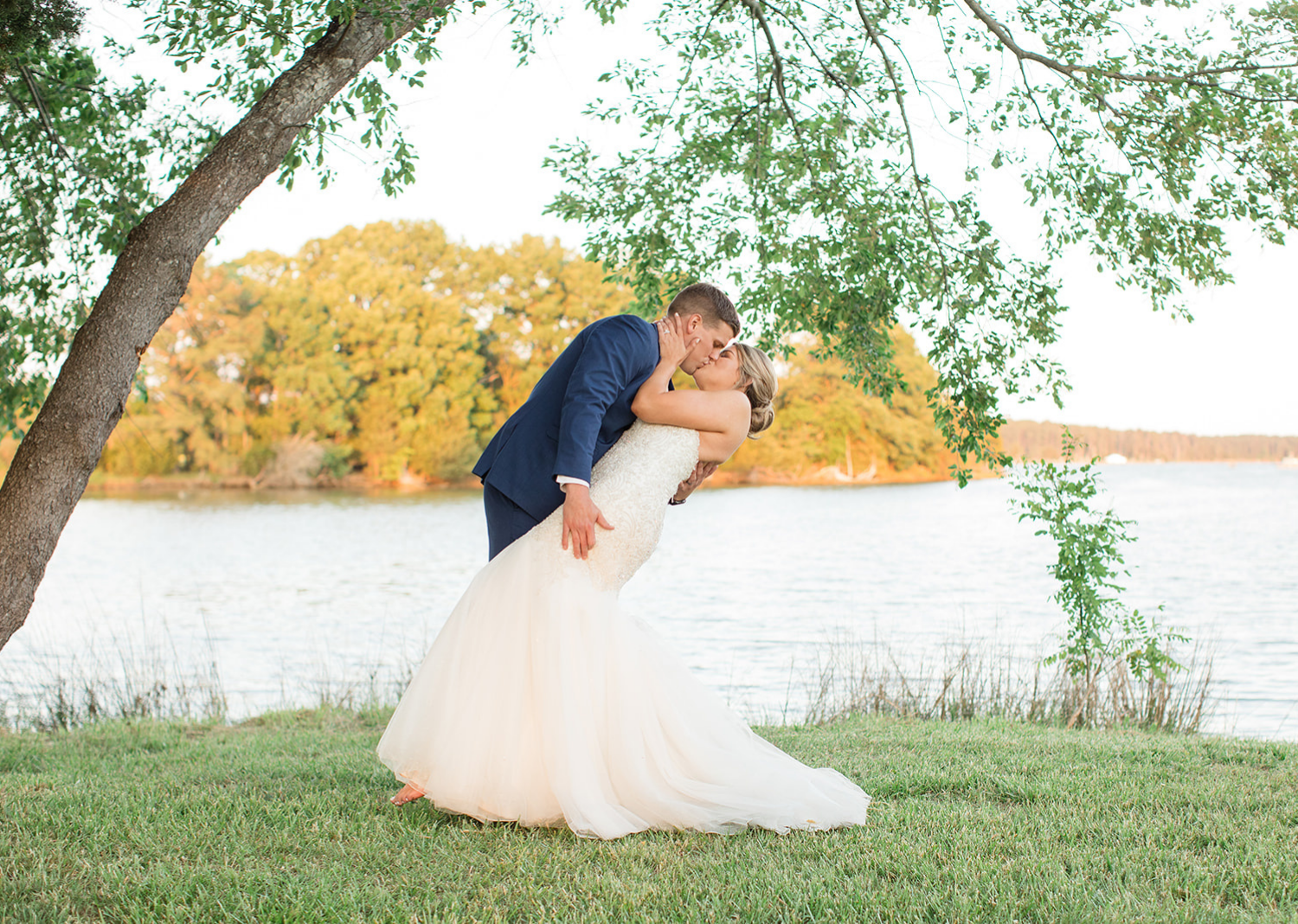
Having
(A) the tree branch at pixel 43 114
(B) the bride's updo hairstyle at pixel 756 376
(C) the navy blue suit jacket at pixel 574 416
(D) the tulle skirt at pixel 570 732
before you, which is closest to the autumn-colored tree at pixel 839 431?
(A) the tree branch at pixel 43 114

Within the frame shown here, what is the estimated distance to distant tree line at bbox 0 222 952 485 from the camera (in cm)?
5188

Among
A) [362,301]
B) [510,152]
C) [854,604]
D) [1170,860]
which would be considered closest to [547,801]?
[1170,860]

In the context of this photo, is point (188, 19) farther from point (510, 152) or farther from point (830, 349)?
point (830, 349)

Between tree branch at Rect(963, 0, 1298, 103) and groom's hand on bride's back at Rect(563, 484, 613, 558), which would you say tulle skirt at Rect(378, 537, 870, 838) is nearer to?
groom's hand on bride's back at Rect(563, 484, 613, 558)

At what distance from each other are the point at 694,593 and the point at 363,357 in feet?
129

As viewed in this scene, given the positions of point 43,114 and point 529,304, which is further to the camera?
point 529,304

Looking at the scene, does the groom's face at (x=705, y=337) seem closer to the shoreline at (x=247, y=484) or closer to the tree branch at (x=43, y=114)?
the tree branch at (x=43, y=114)

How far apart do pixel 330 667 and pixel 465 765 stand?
870 centimetres

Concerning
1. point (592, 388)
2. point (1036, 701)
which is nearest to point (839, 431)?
point (1036, 701)

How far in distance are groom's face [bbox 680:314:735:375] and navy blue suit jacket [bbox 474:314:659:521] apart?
16 centimetres

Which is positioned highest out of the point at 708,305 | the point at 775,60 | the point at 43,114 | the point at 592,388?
the point at 775,60

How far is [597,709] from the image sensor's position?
3791 mm

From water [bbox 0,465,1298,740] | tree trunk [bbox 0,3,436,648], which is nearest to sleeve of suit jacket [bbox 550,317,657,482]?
tree trunk [bbox 0,3,436,648]

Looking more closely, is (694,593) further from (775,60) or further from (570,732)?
(570,732)
